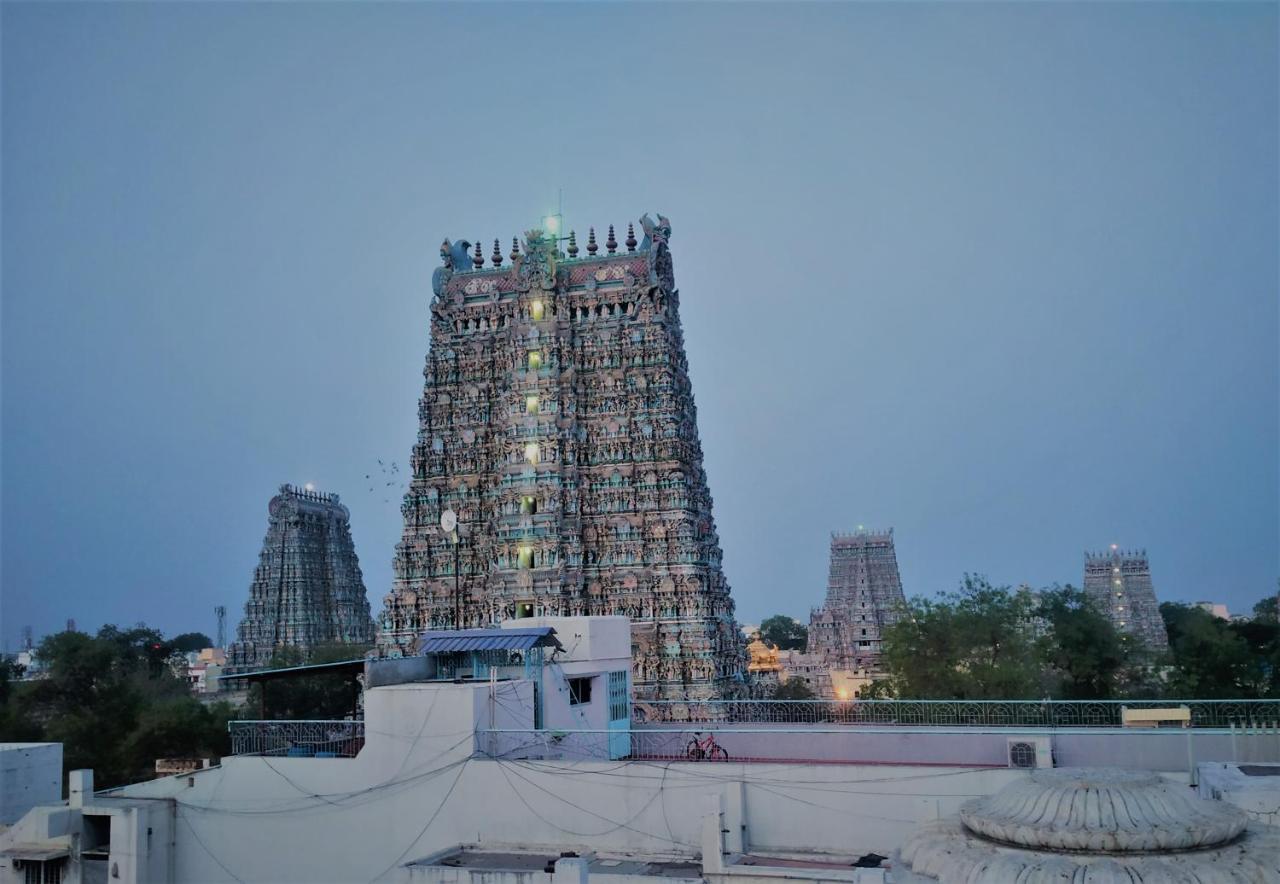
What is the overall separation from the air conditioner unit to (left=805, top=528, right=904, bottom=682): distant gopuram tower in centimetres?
6698

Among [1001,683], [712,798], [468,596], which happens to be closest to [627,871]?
[712,798]

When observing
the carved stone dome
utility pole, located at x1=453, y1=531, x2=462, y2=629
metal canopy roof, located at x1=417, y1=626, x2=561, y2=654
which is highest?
utility pole, located at x1=453, y1=531, x2=462, y2=629

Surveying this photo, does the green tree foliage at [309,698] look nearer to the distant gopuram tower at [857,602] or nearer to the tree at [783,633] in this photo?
the distant gopuram tower at [857,602]

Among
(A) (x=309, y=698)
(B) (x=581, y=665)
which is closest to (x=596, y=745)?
(B) (x=581, y=665)

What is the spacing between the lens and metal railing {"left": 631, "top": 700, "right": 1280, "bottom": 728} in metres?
25.3

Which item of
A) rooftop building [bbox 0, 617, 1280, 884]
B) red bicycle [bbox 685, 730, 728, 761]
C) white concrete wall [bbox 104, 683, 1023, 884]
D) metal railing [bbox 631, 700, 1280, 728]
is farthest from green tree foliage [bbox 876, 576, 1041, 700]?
white concrete wall [bbox 104, 683, 1023, 884]

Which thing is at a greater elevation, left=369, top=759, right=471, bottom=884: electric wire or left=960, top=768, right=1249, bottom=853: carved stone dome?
left=960, top=768, right=1249, bottom=853: carved stone dome

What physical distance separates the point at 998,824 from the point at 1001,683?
32.1 metres

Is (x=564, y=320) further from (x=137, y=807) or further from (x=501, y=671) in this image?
(x=137, y=807)

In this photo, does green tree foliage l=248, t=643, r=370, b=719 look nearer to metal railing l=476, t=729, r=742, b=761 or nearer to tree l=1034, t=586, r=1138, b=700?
metal railing l=476, t=729, r=742, b=761

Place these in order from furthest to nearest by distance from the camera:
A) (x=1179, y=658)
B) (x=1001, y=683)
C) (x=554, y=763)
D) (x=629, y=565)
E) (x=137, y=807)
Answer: (x=629, y=565) → (x=1179, y=658) → (x=1001, y=683) → (x=137, y=807) → (x=554, y=763)

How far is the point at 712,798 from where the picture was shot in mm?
20984

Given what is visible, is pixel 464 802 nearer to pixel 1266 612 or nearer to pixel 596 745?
pixel 596 745

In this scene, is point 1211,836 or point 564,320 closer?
point 1211,836
